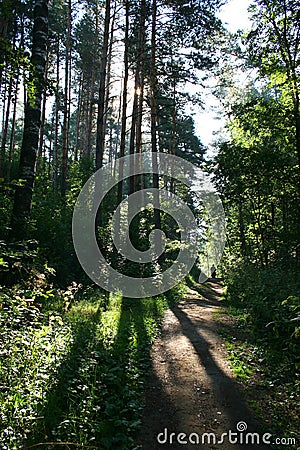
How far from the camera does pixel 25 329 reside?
5434 mm

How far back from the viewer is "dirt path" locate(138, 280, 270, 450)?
3.80 m

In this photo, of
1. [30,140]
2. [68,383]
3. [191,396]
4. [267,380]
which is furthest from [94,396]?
[30,140]

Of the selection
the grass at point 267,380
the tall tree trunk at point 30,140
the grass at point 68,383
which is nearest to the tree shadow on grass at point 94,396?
the grass at point 68,383

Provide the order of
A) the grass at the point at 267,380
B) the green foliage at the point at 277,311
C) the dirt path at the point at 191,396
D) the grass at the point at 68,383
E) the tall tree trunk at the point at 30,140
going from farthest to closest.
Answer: the tall tree trunk at the point at 30,140 < the green foliage at the point at 277,311 < the grass at the point at 267,380 < the dirt path at the point at 191,396 < the grass at the point at 68,383

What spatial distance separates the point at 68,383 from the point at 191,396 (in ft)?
5.58

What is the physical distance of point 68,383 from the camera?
14.3 feet

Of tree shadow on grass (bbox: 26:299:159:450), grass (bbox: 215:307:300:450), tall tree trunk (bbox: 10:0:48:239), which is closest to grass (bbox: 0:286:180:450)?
tree shadow on grass (bbox: 26:299:159:450)

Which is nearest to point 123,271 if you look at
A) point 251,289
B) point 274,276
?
point 251,289

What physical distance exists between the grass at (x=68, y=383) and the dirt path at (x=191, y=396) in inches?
8.9

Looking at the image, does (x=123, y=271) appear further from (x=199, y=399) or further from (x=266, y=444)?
(x=266, y=444)

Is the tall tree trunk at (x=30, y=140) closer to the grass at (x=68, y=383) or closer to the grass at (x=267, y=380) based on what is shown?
the grass at (x=68, y=383)

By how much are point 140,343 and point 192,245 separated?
16020mm

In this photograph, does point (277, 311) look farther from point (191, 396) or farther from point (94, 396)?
point (94, 396)

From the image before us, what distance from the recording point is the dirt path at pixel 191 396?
3.80 metres
